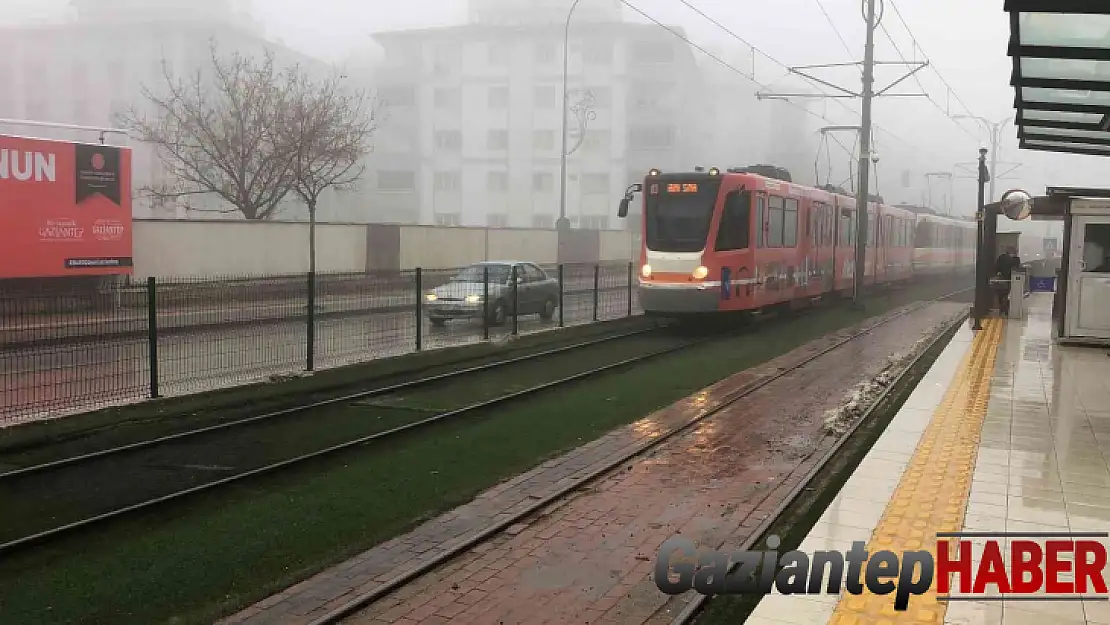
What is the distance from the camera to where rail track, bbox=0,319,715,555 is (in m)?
6.68

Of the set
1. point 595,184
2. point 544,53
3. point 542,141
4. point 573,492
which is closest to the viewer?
point 573,492

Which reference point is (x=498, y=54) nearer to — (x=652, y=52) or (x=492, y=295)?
(x=652, y=52)

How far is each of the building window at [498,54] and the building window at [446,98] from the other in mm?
3792

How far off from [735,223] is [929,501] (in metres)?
11.8

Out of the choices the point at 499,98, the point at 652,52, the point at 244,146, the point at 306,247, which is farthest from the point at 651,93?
the point at 306,247

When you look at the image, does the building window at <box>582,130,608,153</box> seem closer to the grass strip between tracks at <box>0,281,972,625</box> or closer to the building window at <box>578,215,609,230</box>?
the building window at <box>578,215,609,230</box>

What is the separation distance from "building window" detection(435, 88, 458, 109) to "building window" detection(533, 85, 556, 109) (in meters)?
6.01

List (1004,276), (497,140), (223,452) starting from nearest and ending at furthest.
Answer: (223,452)
(1004,276)
(497,140)

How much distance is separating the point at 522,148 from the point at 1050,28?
207 feet

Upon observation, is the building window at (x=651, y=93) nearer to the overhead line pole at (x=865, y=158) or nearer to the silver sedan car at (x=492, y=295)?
the overhead line pole at (x=865, y=158)

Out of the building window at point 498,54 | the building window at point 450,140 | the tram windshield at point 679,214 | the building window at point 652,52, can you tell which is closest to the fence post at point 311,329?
the tram windshield at point 679,214

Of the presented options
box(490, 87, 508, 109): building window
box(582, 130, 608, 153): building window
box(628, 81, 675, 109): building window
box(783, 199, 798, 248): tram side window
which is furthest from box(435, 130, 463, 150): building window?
box(783, 199, 798, 248): tram side window

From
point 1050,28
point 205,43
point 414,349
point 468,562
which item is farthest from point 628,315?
point 205,43

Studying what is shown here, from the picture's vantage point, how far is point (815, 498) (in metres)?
7.13
